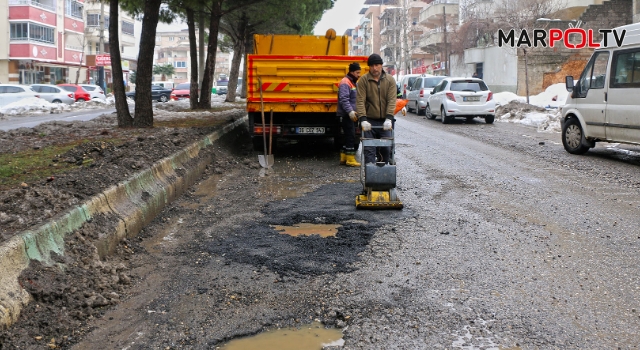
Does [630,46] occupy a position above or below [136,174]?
above

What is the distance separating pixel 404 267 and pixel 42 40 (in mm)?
59442

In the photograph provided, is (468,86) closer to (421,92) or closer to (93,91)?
(421,92)

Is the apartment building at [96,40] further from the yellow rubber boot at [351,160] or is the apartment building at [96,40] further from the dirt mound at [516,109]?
the yellow rubber boot at [351,160]

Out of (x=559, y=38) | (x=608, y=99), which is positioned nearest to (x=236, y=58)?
(x=559, y=38)

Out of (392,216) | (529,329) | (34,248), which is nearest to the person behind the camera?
(529,329)

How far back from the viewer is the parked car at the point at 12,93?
111 ft

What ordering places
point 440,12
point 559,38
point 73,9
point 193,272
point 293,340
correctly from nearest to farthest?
point 293,340 → point 193,272 → point 559,38 → point 73,9 → point 440,12

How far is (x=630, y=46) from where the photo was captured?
12.0m

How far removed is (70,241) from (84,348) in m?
1.54

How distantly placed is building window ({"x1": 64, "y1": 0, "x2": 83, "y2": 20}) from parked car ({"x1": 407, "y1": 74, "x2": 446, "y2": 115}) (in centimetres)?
4462

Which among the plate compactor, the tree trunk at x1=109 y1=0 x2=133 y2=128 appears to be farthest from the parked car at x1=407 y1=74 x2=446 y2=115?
the plate compactor

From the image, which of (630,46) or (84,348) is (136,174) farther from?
(630,46)

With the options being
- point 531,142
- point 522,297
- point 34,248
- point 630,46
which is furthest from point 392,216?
point 531,142

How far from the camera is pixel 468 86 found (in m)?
23.4
